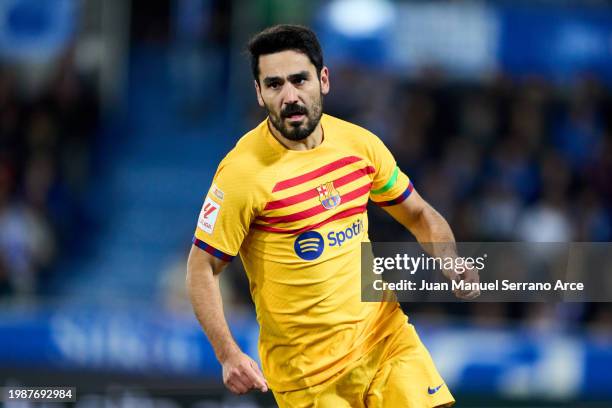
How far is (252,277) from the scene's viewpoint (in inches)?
206

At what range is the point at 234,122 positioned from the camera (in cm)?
1206

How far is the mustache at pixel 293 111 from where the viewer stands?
→ 5.05 metres

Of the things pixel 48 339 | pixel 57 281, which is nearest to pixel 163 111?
pixel 57 281

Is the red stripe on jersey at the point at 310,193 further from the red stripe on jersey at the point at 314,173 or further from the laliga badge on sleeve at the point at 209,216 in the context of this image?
the laliga badge on sleeve at the point at 209,216

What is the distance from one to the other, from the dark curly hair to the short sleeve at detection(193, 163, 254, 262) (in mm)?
531

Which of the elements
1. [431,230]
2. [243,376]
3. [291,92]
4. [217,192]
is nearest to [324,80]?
[291,92]

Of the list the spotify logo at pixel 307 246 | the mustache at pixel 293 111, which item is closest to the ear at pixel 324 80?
the mustache at pixel 293 111

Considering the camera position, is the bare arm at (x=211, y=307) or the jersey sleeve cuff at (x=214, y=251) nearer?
the bare arm at (x=211, y=307)

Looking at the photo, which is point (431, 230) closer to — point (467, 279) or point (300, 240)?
point (467, 279)

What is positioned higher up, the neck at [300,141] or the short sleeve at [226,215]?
the neck at [300,141]

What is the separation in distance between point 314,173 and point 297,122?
24 cm

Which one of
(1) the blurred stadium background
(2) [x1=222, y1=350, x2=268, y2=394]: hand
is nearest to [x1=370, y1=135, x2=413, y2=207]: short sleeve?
(2) [x1=222, y1=350, x2=268, y2=394]: hand

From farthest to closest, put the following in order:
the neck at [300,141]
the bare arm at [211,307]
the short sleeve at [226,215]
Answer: the neck at [300,141]
the short sleeve at [226,215]
the bare arm at [211,307]

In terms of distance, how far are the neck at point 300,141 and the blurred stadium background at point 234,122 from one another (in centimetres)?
453
